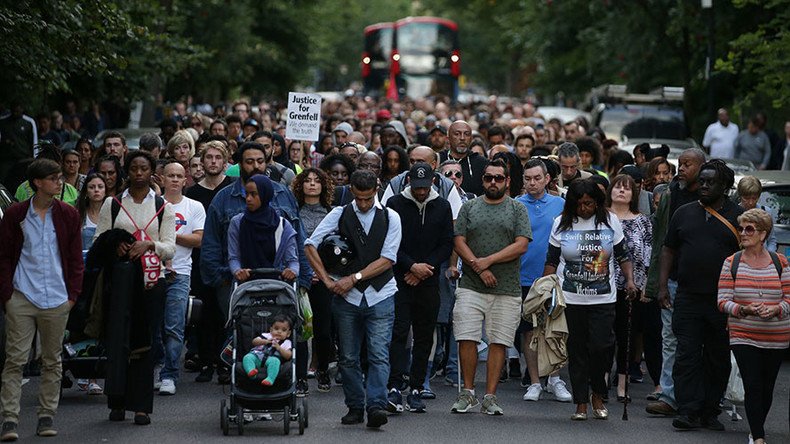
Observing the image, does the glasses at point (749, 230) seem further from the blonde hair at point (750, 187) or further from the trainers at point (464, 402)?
the trainers at point (464, 402)

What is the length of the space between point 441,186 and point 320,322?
154 cm

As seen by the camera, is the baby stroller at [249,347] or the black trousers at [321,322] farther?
the black trousers at [321,322]

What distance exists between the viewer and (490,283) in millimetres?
12016

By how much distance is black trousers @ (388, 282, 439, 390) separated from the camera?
475 inches

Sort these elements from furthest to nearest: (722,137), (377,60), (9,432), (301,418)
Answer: (377,60) < (722,137) < (301,418) < (9,432)

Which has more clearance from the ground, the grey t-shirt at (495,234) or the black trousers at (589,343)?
the grey t-shirt at (495,234)

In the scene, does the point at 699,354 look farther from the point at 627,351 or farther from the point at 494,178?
the point at 494,178

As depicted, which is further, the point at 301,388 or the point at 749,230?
the point at 301,388

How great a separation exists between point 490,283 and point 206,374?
3.07 meters

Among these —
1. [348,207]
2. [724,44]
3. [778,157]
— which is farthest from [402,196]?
[724,44]

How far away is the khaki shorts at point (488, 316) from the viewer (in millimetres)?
12062

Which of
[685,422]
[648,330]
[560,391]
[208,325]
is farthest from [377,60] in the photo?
[685,422]

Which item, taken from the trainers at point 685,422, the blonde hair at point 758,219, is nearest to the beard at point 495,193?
the blonde hair at point 758,219

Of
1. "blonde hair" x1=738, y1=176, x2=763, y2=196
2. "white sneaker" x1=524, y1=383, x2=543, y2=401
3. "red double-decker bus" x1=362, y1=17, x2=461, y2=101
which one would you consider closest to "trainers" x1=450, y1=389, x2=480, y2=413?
"white sneaker" x1=524, y1=383, x2=543, y2=401
